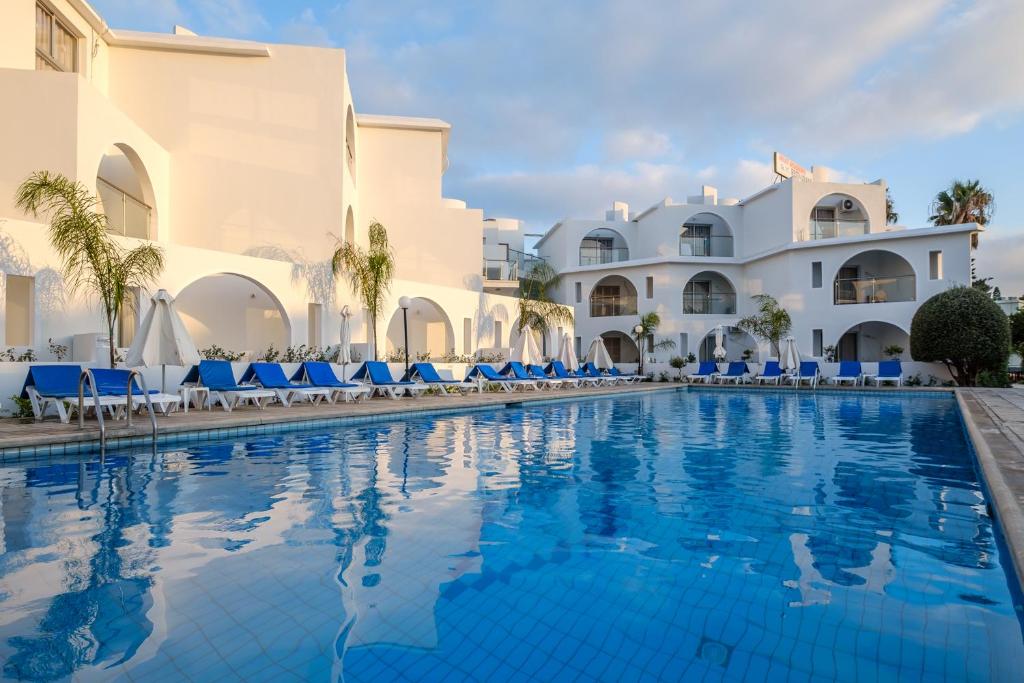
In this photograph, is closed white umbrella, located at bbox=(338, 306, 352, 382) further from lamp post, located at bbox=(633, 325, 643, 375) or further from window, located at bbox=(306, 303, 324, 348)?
lamp post, located at bbox=(633, 325, 643, 375)

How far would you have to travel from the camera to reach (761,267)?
26625 millimetres

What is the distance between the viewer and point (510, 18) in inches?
613

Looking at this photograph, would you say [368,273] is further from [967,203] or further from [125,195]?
[967,203]

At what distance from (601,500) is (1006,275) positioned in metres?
49.8

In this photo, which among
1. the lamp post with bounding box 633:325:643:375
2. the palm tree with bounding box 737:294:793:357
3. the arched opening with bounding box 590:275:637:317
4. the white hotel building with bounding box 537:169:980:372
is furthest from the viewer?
the arched opening with bounding box 590:275:637:317

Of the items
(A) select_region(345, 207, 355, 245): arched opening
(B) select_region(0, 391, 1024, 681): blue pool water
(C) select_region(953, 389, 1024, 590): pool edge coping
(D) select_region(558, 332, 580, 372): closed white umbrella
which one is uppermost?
(A) select_region(345, 207, 355, 245): arched opening

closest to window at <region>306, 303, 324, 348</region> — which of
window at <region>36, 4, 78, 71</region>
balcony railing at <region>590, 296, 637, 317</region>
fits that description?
window at <region>36, 4, 78, 71</region>

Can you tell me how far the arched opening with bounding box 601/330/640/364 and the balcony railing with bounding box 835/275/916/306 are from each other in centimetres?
915

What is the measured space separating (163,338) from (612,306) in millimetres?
22188

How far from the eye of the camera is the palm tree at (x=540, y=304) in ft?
76.8

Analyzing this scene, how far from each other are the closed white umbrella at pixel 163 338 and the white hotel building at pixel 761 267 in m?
20.8

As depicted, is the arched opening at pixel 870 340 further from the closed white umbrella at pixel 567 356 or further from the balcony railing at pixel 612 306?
the closed white umbrella at pixel 567 356

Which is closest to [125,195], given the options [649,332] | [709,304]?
[649,332]

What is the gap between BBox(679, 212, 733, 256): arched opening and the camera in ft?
92.9
